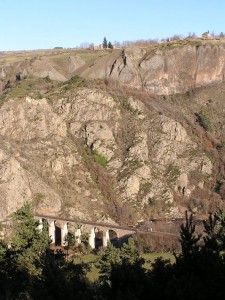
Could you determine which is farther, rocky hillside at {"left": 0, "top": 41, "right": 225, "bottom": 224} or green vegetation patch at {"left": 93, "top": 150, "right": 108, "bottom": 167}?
green vegetation patch at {"left": 93, "top": 150, "right": 108, "bottom": 167}

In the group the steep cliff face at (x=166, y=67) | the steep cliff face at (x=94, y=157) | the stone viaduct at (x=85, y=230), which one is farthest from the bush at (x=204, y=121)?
the stone viaduct at (x=85, y=230)

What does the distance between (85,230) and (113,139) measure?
27799 millimetres

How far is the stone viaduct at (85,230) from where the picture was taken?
82.9m

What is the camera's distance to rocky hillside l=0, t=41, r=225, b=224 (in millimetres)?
96000

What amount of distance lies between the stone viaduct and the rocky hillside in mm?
3686

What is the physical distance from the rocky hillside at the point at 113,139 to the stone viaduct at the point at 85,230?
369cm

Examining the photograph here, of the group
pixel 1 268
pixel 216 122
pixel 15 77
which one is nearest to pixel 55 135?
pixel 15 77

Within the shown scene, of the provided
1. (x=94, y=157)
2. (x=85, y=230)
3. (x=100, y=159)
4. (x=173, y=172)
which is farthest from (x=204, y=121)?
(x=85, y=230)

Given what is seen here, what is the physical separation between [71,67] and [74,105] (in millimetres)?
26005

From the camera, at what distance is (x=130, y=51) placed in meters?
134

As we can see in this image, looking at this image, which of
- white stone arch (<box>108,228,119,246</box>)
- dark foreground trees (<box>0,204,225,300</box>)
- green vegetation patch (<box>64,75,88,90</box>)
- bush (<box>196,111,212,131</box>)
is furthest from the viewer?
bush (<box>196,111,212,131</box>)

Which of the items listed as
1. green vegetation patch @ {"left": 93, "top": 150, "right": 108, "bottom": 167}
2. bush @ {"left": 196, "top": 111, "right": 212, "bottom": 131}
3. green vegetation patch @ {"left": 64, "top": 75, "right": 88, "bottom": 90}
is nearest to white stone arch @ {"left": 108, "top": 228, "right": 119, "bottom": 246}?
green vegetation patch @ {"left": 93, "top": 150, "right": 108, "bottom": 167}

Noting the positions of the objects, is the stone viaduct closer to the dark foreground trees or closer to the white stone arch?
the white stone arch

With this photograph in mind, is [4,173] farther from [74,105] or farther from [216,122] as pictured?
[216,122]
